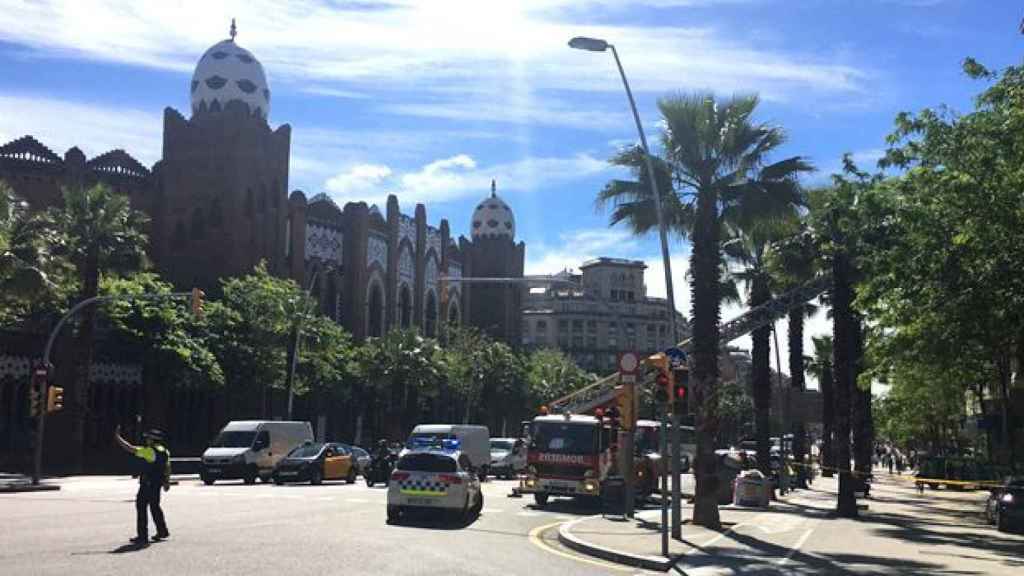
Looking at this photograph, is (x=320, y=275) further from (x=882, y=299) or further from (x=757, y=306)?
(x=882, y=299)

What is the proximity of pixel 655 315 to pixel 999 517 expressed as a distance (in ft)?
428

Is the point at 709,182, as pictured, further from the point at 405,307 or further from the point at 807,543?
the point at 405,307

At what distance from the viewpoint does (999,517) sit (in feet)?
77.2

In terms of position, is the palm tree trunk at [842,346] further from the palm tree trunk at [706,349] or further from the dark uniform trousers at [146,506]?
the dark uniform trousers at [146,506]

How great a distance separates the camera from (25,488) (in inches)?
1137

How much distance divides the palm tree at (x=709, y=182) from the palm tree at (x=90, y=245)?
2407 cm

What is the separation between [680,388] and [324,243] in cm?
5699

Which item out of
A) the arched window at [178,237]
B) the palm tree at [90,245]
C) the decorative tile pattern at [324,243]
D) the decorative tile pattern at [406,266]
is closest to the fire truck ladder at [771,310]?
the palm tree at [90,245]

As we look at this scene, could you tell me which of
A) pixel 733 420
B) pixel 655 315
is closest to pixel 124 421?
pixel 733 420

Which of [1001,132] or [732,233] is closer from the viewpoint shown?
[1001,132]

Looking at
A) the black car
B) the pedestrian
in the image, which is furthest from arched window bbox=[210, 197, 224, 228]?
the pedestrian

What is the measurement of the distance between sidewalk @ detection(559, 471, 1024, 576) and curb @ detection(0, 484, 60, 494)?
1604 cm

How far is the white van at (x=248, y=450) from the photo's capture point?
34.9m

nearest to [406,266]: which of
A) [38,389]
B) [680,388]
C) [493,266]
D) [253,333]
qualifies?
[493,266]
